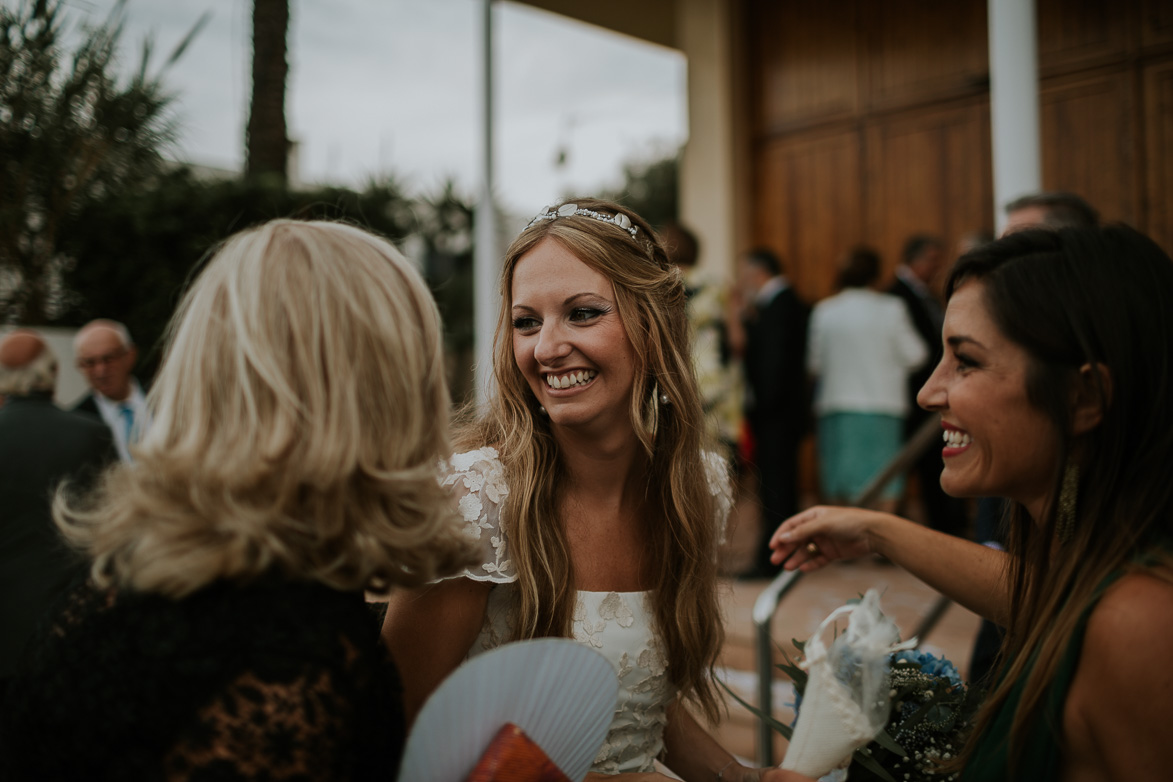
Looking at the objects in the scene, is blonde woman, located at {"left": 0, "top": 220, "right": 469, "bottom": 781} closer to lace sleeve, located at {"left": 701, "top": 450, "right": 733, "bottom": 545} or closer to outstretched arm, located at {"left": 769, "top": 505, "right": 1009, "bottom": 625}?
outstretched arm, located at {"left": 769, "top": 505, "right": 1009, "bottom": 625}

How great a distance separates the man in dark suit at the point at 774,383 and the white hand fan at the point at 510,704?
511 cm

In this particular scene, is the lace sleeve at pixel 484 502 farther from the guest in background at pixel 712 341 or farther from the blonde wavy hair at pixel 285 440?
the guest in background at pixel 712 341

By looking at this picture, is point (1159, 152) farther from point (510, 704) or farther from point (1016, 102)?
point (510, 704)

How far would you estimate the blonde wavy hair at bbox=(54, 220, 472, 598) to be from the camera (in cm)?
121

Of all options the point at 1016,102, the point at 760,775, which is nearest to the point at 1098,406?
the point at 760,775

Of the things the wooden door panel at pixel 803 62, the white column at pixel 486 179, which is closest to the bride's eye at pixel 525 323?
the white column at pixel 486 179

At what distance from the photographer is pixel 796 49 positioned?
29.2 ft

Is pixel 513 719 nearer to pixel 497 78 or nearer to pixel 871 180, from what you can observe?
pixel 497 78

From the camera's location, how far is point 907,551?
82.7 inches

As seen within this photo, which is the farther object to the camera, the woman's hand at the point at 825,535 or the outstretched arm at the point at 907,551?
the woman's hand at the point at 825,535

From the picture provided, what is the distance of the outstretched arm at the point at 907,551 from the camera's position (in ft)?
6.66

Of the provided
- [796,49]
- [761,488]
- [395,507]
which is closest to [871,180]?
[796,49]

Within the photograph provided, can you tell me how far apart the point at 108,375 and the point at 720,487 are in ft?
14.7

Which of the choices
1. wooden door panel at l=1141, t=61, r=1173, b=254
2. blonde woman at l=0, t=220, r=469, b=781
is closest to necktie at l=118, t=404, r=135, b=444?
blonde woman at l=0, t=220, r=469, b=781
